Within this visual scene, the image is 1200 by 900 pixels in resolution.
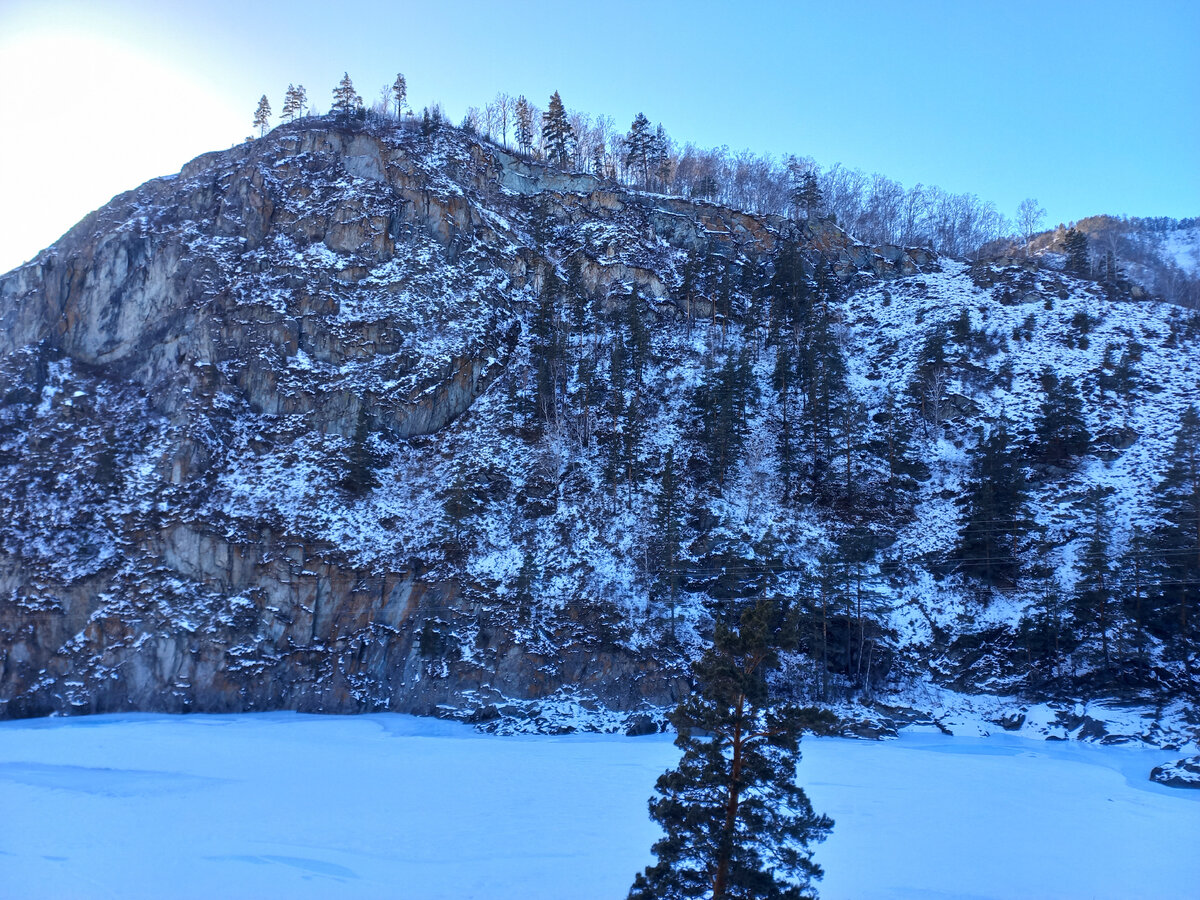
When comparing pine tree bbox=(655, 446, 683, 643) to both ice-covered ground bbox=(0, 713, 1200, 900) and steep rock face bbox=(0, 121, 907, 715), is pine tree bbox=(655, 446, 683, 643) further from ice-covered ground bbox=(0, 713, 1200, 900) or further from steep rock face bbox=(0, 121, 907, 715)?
ice-covered ground bbox=(0, 713, 1200, 900)

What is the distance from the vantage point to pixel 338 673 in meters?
29.9

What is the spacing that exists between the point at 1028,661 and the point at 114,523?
143 feet

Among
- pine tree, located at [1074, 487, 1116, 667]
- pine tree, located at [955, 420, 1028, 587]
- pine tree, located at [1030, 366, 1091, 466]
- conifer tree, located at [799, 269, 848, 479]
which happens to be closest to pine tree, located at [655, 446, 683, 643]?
conifer tree, located at [799, 269, 848, 479]

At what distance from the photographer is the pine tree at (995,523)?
32750mm

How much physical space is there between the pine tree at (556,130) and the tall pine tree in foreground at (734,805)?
6927cm

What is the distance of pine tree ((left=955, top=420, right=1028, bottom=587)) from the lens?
32750 mm

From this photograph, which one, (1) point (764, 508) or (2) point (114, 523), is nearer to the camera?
(2) point (114, 523)

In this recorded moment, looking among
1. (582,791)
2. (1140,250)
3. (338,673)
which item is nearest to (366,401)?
(338,673)

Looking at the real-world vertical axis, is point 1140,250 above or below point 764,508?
above

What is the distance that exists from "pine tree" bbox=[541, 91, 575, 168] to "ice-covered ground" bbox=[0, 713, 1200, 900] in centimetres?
6317

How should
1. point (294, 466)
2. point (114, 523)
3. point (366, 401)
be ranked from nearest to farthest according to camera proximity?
point (114, 523) → point (294, 466) → point (366, 401)

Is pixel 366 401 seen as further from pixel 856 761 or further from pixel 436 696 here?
pixel 856 761

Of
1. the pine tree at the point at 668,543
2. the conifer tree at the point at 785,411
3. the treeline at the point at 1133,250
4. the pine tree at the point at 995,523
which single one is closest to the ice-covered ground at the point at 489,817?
the pine tree at the point at 668,543

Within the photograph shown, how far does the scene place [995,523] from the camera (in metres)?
33.2
